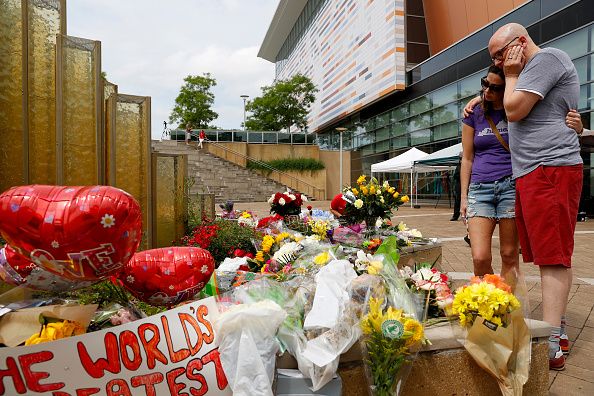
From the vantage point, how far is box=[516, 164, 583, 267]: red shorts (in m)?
2.14

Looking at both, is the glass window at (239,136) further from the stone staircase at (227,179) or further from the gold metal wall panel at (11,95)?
the gold metal wall panel at (11,95)

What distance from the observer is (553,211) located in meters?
2.15

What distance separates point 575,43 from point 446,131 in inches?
282

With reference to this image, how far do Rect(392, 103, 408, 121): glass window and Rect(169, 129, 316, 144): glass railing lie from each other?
7.56 m

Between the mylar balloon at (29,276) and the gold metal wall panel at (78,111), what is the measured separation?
187 cm

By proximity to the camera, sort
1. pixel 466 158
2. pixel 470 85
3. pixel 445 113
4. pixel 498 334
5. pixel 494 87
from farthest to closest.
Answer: pixel 445 113 → pixel 470 85 → pixel 466 158 → pixel 494 87 → pixel 498 334

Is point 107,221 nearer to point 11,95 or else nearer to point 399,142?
point 11,95

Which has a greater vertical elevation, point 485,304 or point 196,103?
point 196,103

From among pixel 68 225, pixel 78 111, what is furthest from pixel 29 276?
pixel 78 111

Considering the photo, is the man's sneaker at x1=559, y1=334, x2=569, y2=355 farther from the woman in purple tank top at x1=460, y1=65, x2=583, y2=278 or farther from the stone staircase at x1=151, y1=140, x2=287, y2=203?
the stone staircase at x1=151, y1=140, x2=287, y2=203

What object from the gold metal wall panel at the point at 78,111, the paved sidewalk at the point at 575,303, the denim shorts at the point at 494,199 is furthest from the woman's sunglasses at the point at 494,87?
the gold metal wall panel at the point at 78,111

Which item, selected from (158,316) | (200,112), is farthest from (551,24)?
(200,112)

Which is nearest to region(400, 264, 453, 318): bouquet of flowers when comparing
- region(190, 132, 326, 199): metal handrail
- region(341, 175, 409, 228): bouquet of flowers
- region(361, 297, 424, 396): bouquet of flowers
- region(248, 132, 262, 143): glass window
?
region(361, 297, 424, 396): bouquet of flowers

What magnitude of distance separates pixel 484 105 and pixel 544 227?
0.87 metres
